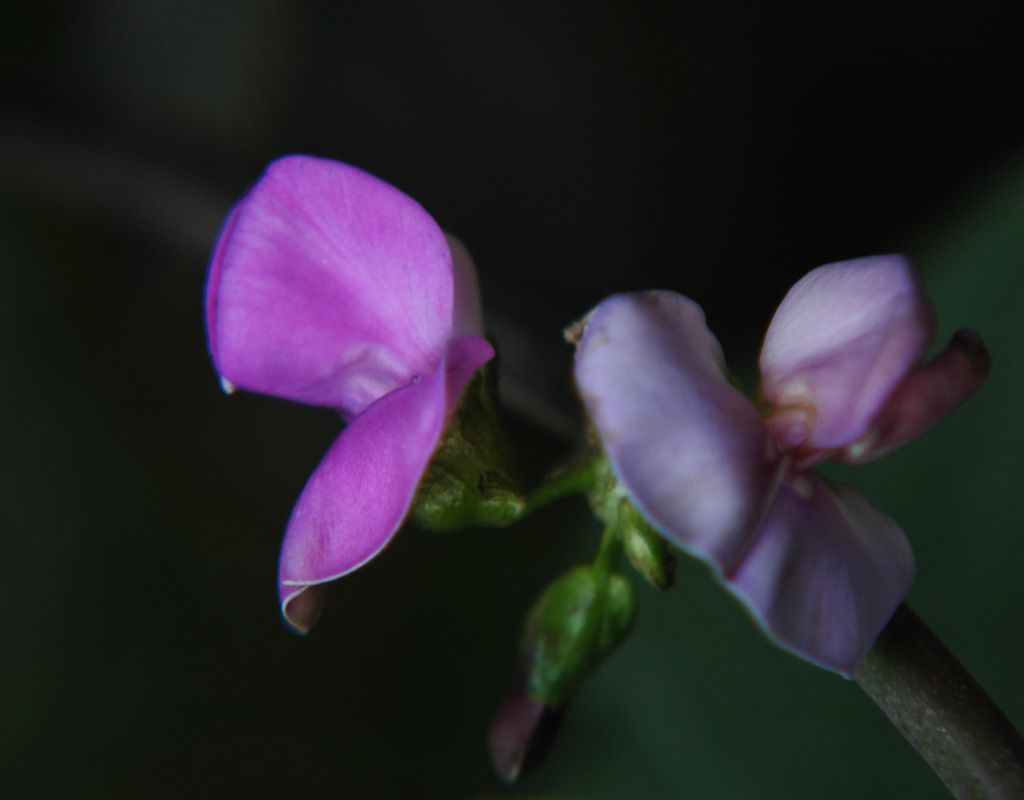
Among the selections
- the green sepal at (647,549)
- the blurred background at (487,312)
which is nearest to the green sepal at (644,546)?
the green sepal at (647,549)

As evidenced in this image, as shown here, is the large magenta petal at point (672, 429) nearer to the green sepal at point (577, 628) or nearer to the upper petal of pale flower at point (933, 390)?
the upper petal of pale flower at point (933, 390)

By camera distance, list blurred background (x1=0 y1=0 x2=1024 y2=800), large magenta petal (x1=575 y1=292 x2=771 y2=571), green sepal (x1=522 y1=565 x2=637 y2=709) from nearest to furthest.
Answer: large magenta petal (x1=575 y1=292 x2=771 y2=571)
green sepal (x1=522 y1=565 x2=637 y2=709)
blurred background (x1=0 y1=0 x2=1024 y2=800)

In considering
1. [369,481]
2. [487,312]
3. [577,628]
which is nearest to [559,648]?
[577,628]

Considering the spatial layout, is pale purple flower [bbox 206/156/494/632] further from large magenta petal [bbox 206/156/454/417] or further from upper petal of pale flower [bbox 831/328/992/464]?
upper petal of pale flower [bbox 831/328/992/464]

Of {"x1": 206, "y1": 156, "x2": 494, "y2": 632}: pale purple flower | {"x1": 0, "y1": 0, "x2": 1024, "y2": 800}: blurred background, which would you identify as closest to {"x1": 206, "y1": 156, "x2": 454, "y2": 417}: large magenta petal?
{"x1": 206, "y1": 156, "x2": 494, "y2": 632}: pale purple flower

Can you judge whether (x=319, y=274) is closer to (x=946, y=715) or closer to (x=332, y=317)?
(x=332, y=317)
